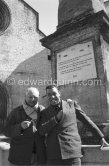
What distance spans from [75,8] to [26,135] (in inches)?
128

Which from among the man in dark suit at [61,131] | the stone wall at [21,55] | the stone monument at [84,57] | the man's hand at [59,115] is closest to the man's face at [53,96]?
the man in dark suit at [61,131]

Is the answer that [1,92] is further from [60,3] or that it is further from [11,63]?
[60,3]

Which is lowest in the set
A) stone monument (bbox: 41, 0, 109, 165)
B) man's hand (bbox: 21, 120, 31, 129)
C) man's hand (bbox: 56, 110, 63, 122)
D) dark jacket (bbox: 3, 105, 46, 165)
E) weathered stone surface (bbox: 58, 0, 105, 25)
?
dark jacket (bbox: 3, 105, 46, 165)

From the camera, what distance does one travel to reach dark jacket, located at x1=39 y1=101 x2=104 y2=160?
6.31 feet

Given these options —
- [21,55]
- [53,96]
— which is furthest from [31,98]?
[21,55]

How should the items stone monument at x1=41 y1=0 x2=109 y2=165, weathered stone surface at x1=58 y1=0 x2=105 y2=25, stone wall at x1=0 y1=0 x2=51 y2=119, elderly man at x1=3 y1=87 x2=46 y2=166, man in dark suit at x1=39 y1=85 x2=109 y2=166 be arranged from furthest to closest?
stone wall at x1=0 y1=0 x2=51 y2=119 < weathered stone surface at x1=58 y1=0 x2=105 y2=25 < stone monument at x1=41 y1=0 x2=109 y2=165 < elderly man at x1=3 y1=87 x2=46 y2=166 < man in dark suit at x1=39 y1=85 x2=109 y2=166

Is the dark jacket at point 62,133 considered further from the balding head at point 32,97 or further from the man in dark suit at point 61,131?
the balding head at point 32,97

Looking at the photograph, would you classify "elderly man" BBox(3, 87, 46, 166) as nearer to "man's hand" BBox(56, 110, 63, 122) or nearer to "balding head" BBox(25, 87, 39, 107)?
"balding head" BBox(25, 87, 39, 107)

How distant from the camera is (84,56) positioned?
13.0ft

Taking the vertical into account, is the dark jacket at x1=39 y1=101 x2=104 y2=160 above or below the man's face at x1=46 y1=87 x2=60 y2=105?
below

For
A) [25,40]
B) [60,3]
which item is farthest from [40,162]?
[25,40]

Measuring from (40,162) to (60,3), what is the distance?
3.90 meters

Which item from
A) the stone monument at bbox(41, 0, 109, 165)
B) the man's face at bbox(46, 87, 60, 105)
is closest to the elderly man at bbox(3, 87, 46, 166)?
the man's face at bbox(46, 87, 60, 105)

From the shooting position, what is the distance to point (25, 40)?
12.2 metres
